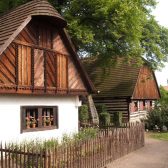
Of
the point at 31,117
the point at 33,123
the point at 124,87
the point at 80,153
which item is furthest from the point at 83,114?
the point at 80,153

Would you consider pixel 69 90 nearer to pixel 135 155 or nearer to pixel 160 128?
pixel 135 155

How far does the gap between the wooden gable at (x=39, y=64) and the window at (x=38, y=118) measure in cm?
92

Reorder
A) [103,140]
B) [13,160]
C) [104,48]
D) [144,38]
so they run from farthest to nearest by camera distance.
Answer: [144,38] → [104,48] → [103,140] → [13,160]

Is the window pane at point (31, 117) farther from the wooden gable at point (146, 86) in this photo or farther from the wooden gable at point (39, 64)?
the wooden gable at point (146, 86)

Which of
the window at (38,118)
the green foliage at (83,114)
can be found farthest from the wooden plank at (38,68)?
the green foliage at (83,114)

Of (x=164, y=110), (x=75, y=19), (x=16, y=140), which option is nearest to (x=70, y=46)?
(x=16, y=140)

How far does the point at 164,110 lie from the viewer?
28.0 m

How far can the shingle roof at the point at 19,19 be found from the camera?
43.3 ft

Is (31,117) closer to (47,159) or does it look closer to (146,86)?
(47,159)

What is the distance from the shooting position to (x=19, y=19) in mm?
14242

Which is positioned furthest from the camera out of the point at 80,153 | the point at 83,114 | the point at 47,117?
the point at 83,114

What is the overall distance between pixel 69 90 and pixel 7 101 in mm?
3841

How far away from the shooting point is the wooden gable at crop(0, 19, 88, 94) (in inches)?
525

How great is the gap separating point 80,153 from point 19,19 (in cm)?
620
